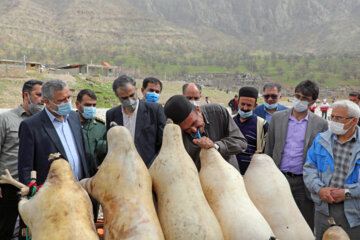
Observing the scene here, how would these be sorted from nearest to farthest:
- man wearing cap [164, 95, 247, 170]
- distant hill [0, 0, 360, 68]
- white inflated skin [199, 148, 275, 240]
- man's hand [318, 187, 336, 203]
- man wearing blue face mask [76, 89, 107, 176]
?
white inflated skin [199, 148, 275, 240] → man wearing cap [164, 95, 247, 170] → man's hand [318, 187, 336, 203] → man wearing blue face mask [76, 89, 107, 176] → distant hill [0, 0, 360, 68]

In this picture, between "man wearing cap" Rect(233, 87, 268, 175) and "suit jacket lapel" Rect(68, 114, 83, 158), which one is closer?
"suit jacket lapel" Rect(68, 114, 83, 158)

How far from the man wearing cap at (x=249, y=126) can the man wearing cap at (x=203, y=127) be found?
113 cm

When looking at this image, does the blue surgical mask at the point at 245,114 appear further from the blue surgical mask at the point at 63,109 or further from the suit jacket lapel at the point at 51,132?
the suit jacket lapel at the point at 51,132

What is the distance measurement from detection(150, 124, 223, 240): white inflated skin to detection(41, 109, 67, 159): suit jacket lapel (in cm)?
143

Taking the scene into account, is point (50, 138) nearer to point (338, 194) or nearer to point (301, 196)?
point (338, 194)

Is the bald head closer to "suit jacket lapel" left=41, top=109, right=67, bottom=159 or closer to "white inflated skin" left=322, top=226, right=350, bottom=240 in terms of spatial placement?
"suit jacket lapel" left=41, top=109, right=67, bottom=159

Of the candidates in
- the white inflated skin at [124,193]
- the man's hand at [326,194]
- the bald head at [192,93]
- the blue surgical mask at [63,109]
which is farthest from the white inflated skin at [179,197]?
Answer: the bald head at [192,93]

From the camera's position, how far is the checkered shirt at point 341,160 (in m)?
3.10

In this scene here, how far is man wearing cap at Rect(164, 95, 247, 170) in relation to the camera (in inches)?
90.1

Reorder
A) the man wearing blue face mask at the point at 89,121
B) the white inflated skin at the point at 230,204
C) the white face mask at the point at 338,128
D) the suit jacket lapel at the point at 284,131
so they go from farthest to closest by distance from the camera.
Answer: the man wearing blue face mask at the point at 89,121 → the suit jacket lapel at the point at 284,131 → the white face mask at the point at 338,128 → the white inflated skin at the point at 230,204

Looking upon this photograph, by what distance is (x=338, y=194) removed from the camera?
9.84 feet

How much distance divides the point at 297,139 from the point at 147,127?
1900 millimetres

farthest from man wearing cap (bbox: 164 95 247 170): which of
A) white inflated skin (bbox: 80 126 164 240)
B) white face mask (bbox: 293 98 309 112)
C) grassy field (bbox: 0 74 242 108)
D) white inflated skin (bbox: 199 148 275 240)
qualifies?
grassy field (bbox: 0 74 242 108)

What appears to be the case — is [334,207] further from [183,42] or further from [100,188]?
[183,42]
